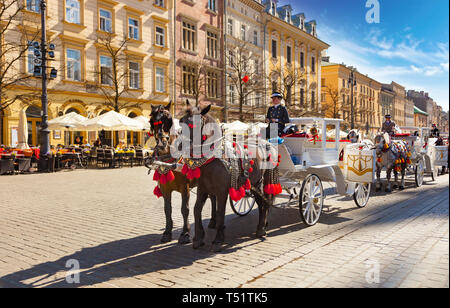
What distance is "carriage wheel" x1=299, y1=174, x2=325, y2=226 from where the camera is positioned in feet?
20.2

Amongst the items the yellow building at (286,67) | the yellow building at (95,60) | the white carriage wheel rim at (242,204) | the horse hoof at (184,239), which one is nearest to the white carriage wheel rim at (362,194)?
the white carriage wheel rim at (242,204)

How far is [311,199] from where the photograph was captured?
6.31m

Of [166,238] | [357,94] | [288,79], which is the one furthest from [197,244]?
[288,79]

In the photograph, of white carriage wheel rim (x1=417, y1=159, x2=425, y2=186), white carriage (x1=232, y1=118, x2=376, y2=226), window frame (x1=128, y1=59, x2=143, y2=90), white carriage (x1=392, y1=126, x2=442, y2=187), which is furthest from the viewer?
window frame (x1=128, y1=59, x2=143, y2=90)

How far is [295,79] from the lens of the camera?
29.8m

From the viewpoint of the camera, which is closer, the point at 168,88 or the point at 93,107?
the point at 93,107

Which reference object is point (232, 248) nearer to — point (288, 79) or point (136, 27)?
point (136, 27)

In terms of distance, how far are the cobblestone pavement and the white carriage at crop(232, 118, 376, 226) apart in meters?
0.36

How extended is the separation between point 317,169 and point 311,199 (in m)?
0.87

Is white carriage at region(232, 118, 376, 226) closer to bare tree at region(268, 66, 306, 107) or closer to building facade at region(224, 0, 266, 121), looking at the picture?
bare tree at region(268, 66, 306, 107)

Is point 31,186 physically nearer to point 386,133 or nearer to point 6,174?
point 6,174

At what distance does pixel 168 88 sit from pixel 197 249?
24268 millimetres

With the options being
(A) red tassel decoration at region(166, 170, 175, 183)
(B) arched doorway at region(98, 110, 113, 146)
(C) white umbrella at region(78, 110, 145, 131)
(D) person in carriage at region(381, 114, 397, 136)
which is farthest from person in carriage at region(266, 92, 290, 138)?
(B) arched doorway at region(98, 110, 113, 146)
